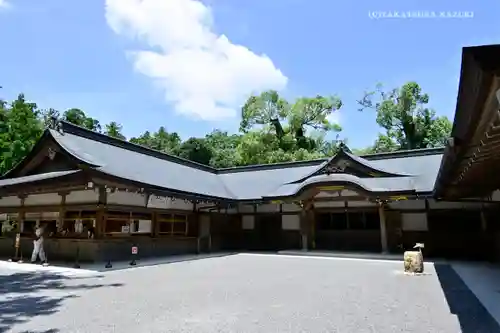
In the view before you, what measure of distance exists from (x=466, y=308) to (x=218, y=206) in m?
11.1

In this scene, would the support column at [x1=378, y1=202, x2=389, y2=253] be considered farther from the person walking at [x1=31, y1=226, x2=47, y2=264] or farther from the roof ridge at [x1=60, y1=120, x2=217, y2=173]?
the person walking at [x1=31, y1=226, x2=47, y2=264]

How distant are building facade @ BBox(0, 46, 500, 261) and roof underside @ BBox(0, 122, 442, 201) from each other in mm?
65

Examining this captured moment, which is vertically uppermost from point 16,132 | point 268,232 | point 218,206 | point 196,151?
point 196,151

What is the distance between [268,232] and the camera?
16516 millimetres

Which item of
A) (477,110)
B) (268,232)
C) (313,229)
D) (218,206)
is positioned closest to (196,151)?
(268,232)

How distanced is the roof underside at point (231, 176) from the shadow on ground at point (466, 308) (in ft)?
18.1

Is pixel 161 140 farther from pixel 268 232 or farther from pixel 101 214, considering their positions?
pixel 101 214

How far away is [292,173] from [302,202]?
4.13 m

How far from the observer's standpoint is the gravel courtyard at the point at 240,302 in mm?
4359

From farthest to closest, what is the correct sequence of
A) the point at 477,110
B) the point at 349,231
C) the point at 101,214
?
the point at 349,231 < the point at 101,214 < the point at 477,110

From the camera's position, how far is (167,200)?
43.5ft

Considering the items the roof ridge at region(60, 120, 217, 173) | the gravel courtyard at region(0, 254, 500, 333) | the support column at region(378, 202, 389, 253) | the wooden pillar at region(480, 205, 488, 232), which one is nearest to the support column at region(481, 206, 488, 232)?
the wooden pillar at region(480, 205, 488, 232)

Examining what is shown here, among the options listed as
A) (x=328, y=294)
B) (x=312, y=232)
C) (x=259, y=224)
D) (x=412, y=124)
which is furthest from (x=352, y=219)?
(x=412, y=124)

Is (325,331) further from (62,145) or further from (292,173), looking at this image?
(292,173)
